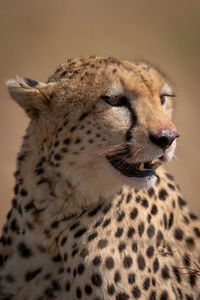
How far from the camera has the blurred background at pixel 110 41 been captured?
589 centimetres

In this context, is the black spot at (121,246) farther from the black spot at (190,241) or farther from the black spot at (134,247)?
the black spot at (190,241)

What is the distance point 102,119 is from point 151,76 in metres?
0.29

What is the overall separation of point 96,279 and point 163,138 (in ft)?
1.88

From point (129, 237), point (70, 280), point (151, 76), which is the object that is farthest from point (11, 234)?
point (151, 76)

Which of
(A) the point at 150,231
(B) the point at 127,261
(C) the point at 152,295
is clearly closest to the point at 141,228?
(A) the point at 150,231

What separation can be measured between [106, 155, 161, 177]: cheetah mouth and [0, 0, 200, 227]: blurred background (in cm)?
326

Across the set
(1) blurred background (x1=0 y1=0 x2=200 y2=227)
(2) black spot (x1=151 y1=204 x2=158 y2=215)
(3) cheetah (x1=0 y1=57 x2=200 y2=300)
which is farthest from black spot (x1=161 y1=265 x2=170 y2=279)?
(1) blurred background (x1=0 y1=0 x2=200 y2=227)

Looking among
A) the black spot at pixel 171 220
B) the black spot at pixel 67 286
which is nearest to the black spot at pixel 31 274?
the black spot at pixel 67 286

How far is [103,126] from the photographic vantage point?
2.10 metres

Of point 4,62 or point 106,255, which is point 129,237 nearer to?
point 106,255

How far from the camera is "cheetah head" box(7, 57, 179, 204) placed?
2053mm

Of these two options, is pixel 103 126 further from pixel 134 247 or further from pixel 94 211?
pixel 134 247

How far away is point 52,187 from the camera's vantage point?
218cm

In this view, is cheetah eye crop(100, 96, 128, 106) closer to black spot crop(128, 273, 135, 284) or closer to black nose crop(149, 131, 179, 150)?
black nose crop(149, 131, 179, 150)
